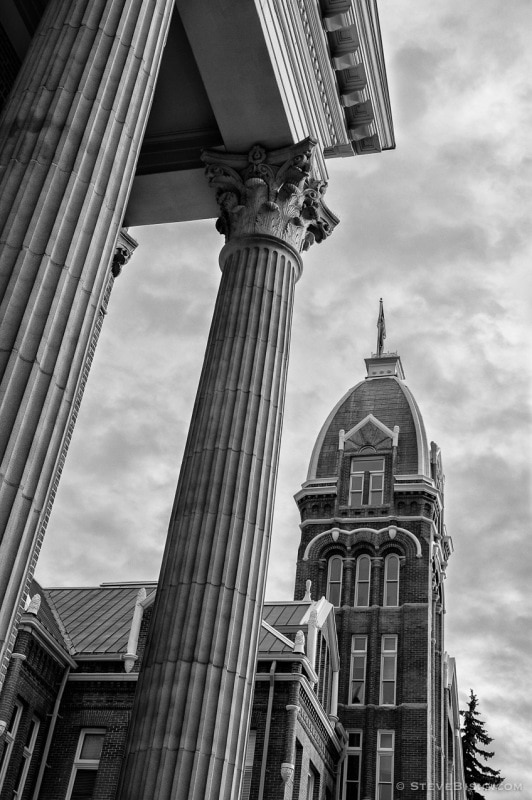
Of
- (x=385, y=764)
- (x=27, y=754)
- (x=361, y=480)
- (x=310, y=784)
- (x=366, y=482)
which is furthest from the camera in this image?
(x=361, y=480)

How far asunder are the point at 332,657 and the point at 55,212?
3861 cm

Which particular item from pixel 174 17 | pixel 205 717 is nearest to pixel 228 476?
pixel 205 717

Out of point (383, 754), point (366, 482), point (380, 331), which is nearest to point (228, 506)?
point (383, 754)

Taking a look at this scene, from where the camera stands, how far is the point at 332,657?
145ft

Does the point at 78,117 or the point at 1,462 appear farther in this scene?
the point at 78,117

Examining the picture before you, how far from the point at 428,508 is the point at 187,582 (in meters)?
48.0

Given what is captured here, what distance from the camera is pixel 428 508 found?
57656 mm

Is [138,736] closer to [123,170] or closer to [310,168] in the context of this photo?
[123,170]

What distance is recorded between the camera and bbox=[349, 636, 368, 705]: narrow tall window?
51969 millimetres

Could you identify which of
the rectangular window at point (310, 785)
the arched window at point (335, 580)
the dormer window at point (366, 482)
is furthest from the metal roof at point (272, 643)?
the dormer window at point (366, 482)

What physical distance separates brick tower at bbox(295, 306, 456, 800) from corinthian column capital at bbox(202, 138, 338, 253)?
1473 inches

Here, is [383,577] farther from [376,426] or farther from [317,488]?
[376,426]

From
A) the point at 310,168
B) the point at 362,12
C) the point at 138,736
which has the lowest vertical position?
the point at 138,736

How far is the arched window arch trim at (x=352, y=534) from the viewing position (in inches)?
2210
